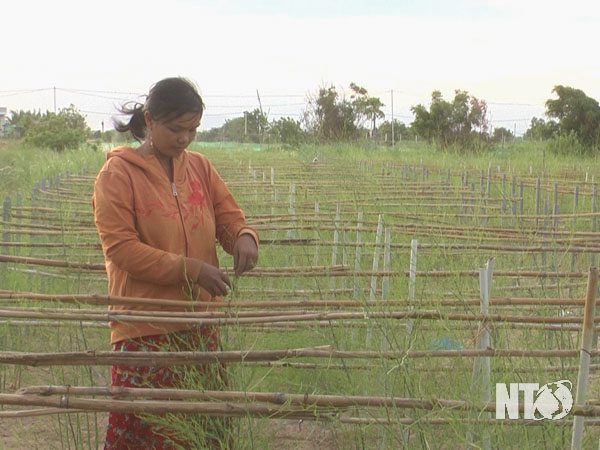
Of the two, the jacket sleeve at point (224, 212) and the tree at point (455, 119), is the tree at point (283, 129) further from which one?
the tree at point (455, 119)

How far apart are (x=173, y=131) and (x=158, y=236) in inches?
11.4

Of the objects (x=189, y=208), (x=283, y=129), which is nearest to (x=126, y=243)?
(x=189, y=208)

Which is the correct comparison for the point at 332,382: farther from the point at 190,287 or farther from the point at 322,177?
the point at 322,177

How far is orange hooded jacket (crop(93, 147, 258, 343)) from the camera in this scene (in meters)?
2.04

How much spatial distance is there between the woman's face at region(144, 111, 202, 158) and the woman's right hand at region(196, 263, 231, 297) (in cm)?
34

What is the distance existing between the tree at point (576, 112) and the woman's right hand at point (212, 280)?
17183 mm

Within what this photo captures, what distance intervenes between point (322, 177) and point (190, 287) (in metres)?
8.37

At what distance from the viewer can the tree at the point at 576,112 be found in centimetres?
1811

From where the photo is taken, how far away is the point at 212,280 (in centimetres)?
207

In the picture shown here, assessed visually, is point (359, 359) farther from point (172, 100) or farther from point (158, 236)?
point (172, 100)

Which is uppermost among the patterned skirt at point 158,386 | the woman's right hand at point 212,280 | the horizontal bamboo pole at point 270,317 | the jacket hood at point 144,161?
the jacket hood at point 144,161

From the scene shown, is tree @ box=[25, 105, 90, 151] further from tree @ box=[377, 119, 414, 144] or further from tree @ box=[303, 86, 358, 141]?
tree @ box=[377, 119, 414, 144]

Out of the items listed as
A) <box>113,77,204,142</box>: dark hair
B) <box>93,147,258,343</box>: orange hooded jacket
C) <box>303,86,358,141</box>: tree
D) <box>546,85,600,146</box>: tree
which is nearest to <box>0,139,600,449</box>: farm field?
<box>93,147,258,343</box>: orange hooded jacket

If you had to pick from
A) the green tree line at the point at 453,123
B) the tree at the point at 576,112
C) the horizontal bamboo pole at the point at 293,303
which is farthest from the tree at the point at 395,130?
the horizontal bamboo pole at the point at 293,303
